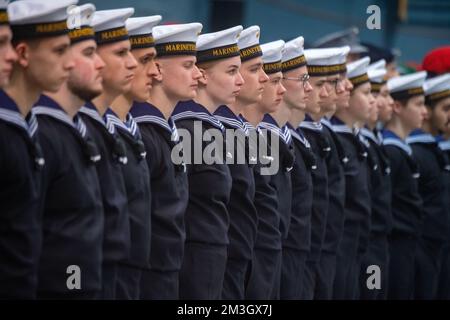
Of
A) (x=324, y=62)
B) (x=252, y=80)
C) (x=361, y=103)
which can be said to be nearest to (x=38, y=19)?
(x=252, y=80)

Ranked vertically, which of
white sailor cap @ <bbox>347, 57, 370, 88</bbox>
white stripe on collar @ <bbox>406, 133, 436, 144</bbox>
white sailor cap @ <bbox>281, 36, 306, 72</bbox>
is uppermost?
white sailor cap @ <bbox>281, 36, 306, 72</bbox>

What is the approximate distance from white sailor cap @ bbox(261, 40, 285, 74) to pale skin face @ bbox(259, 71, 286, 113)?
0.14 ft

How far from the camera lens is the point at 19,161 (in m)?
6.61

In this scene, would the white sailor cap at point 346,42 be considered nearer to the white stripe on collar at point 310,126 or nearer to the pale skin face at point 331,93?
the pale skin face at point 331,93

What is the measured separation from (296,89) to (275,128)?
1.46 feet

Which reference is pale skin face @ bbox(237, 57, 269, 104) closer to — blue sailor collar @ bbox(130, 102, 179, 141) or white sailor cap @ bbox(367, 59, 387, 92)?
blue sailor collar @ bbox(130, 102, 179, 141)

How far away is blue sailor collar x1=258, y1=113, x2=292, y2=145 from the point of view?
9898 millimetres

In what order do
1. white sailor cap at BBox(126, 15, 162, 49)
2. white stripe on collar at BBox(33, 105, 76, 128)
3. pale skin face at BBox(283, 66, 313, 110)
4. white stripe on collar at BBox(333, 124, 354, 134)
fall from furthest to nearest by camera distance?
white stripe on collar at BBox(333, 124, 354, 134) → pale skin face at BBox(283, 66, 313, 110) → white sailor cap at BBox(126, 15, 162, 49) → white stripe on collar at BBox(33, 105, 76, 128)

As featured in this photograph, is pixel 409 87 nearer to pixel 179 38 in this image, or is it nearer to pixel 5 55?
pixel 179 38

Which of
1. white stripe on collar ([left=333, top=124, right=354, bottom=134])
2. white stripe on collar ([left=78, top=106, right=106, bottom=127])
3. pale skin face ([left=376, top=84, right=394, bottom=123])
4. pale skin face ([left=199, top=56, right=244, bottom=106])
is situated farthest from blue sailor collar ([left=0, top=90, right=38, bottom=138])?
pale skin face ([left=376, top=84, right=394, bottom=123])

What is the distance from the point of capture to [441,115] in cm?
1297

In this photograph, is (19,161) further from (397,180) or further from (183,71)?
(397,180)

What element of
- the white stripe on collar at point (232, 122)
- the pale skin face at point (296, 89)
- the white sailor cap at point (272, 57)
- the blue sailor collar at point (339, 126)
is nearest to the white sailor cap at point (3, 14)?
the white stripe on collar at point (232, 122)

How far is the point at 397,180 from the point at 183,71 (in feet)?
12.7
